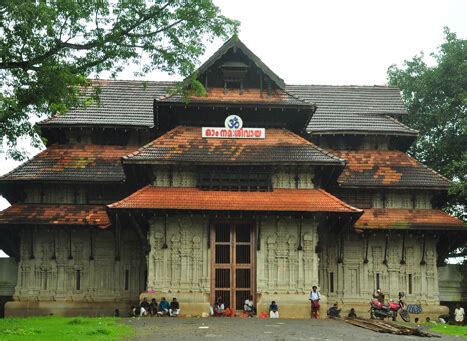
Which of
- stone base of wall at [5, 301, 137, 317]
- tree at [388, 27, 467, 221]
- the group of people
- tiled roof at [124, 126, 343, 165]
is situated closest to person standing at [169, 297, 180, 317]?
the group of people

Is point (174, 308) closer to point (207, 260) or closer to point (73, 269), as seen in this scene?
point (207, 260)

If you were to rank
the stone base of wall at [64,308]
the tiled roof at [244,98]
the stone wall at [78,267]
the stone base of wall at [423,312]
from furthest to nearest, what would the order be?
the stone base of wall at [423,312] < the stone wall at [78,267] < the stone base of wall at [64,308] < the tiled roof at [244,98]

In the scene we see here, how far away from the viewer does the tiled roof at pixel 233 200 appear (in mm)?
24781

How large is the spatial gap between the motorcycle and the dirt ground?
13.9ft

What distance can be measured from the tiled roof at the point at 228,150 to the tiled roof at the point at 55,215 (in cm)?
401

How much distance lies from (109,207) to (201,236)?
3640 millimetres

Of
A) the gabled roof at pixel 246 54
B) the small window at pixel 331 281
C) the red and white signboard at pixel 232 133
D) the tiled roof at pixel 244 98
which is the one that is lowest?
the small window at pixel 331 281

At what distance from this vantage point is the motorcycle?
25.4 meters

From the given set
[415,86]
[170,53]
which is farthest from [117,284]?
[415,86]

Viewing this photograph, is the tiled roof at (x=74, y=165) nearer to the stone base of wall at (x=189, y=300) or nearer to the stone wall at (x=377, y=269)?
the stone base of wall at (x=189, y=300)

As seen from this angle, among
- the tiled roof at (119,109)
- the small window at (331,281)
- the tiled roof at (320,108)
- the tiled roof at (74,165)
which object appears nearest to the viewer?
the small window at (331,281)

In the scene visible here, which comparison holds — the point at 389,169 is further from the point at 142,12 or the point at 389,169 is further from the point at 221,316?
the point at 142,12

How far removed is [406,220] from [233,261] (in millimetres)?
8344

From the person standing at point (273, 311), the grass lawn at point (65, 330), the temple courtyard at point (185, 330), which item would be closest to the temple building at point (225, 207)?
the person standing at point (273, 311)
